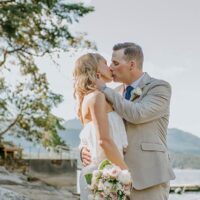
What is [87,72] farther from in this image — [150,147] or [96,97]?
[150,147]

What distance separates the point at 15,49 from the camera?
1639 centimetres

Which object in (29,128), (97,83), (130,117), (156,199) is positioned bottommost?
(156,199)

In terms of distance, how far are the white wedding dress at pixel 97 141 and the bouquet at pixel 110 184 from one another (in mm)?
136

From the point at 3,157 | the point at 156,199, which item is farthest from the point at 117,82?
the point at 3,157

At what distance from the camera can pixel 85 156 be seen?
2951 millimetres

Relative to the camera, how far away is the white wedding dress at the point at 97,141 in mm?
2852

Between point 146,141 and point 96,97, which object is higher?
point 96,97

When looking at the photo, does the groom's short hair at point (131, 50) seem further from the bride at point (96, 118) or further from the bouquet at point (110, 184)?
the bouquet at point (110, 184)

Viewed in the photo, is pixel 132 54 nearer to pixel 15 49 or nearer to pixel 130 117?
pixel 130 117

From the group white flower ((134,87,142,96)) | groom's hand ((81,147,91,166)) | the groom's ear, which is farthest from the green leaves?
the groom's ear

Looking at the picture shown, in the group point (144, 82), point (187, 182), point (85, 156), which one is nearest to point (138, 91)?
point (144, 82)

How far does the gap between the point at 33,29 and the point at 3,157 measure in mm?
7609

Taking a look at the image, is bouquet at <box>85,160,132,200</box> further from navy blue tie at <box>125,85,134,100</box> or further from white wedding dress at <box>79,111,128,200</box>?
navy blue tie at <box>125,85,134,100</box>

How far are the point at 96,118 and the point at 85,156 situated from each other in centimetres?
27
